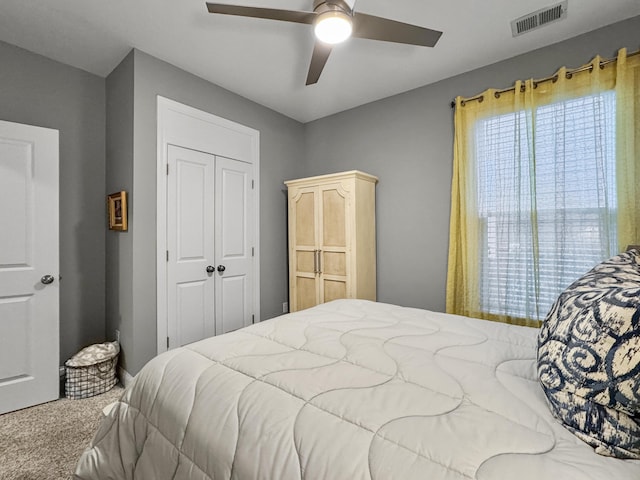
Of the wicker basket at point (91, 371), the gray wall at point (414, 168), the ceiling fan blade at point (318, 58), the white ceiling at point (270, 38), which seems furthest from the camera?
the gray wall at point (414, 168)

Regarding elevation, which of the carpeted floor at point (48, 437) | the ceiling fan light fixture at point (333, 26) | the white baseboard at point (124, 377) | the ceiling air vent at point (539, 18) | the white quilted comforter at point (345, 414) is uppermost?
the ceiling air vent at point (539, 18)

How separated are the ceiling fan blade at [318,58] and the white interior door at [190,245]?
4.39 feet

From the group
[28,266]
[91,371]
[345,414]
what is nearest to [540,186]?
[345,414]

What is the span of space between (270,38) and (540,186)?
244 cm

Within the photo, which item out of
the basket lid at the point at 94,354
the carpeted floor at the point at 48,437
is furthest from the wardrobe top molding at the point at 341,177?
the carpeted floor at the point at 48,437

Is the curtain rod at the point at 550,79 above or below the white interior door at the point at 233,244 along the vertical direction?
above

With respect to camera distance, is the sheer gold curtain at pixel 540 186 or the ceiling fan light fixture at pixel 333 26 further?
the sheer gold curtain at pixel 540 186

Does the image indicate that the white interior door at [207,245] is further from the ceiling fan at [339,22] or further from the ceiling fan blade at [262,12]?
the ceiling fan at [339,22]

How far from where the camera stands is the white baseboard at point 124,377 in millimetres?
2574

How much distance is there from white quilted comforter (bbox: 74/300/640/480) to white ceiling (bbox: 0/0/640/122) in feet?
7.00

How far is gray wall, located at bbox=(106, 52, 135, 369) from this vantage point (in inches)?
101

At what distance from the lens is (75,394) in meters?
2.44

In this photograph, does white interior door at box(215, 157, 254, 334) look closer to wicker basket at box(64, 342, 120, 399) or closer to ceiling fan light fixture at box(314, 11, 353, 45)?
wicker basket at box(64, 342, 120, 399)

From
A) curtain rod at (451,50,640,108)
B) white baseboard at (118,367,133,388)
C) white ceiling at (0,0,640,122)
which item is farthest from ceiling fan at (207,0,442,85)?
white baseboard at (118,367,133,388)
